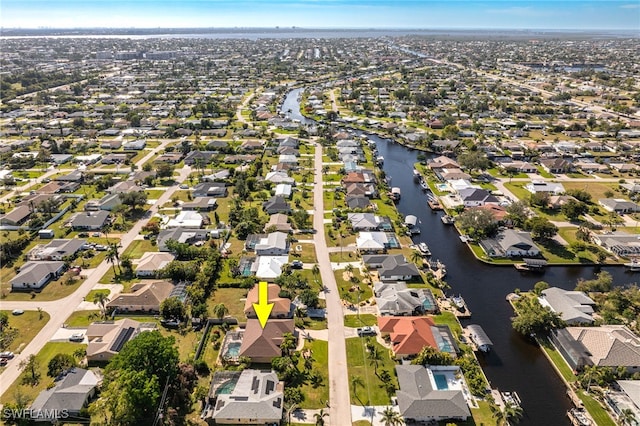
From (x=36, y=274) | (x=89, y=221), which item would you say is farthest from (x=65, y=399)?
(x=89, y=221)

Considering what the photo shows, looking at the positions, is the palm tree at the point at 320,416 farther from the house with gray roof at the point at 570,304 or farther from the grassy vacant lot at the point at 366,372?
the house with gray roof at the point at 570,304

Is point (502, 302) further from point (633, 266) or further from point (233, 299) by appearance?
point (233, 299)

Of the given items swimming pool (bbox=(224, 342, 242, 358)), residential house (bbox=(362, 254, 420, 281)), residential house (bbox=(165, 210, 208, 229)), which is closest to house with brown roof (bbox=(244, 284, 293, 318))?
swimming pool (bbox=(224, 342, 242, 358))

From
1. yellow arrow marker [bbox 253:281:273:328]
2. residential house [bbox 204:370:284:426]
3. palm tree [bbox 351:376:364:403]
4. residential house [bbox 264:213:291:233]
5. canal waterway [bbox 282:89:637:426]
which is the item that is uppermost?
residential house [bbox 264:213:291:233]

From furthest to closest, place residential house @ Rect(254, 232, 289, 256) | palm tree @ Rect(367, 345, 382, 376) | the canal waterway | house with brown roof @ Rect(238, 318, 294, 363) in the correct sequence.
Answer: residential house @ Rect(254, 232, 289, 256), house with brown roof @ Rect(238, 318, 294, 363), palm tree @ Rect(367, 345, 382, 376), the canal waterway

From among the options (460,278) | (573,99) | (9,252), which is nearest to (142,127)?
(9,252)

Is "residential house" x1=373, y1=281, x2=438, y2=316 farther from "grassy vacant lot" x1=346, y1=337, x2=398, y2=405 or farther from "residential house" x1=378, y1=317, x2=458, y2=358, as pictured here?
"grassy vacant lot" x1=346, y1=337, x2=398, y2=405

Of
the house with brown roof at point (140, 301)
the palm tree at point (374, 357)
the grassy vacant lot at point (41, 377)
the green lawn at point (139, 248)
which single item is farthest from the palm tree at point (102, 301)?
the palm tree at point (374, 357)
